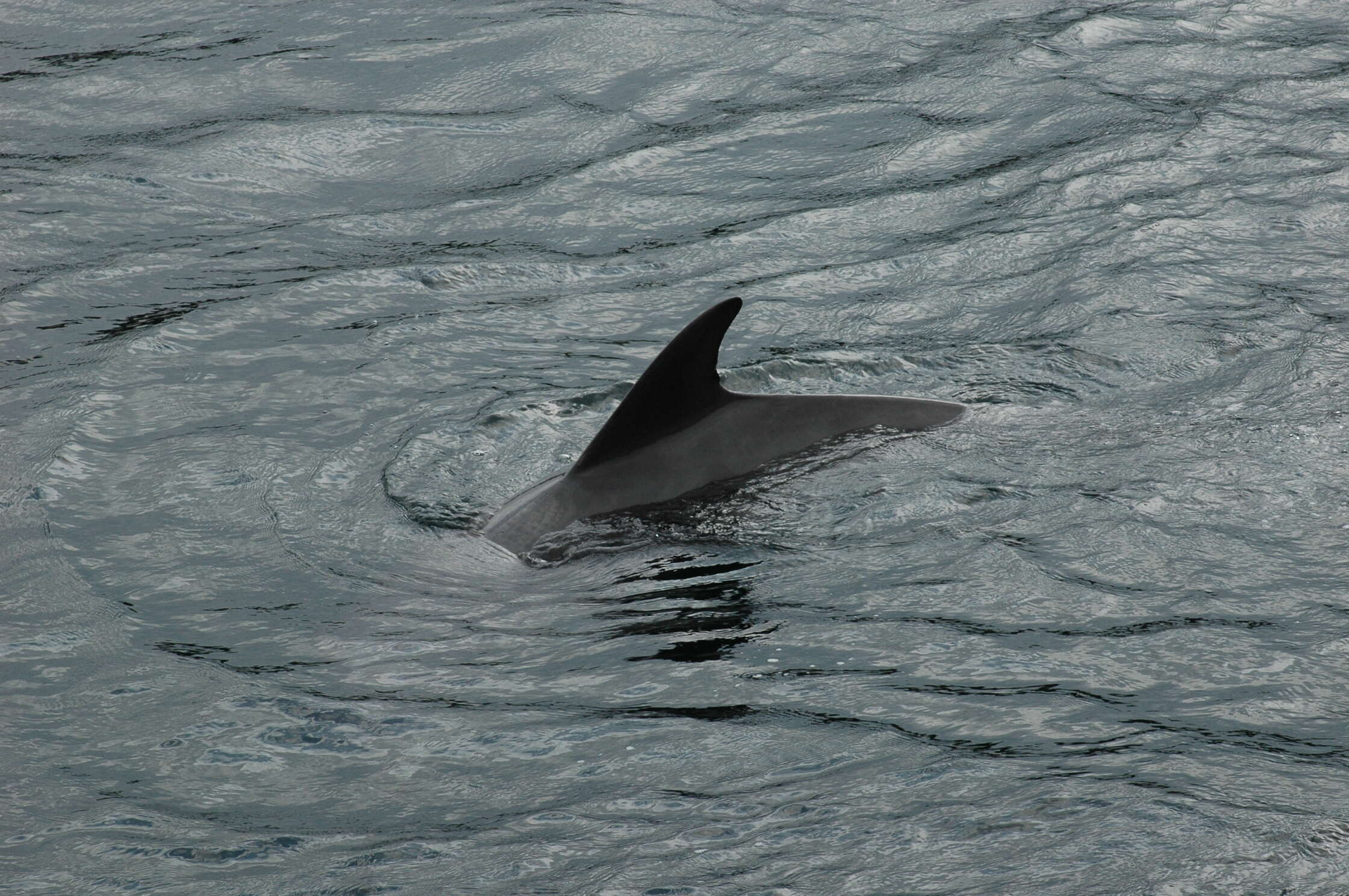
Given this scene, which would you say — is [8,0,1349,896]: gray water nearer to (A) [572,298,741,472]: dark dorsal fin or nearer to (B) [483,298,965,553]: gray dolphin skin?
(B) [483,298,965,553]: gray dolphin skin

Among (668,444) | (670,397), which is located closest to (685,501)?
(668,444)

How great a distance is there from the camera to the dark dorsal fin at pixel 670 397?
5.79 metres

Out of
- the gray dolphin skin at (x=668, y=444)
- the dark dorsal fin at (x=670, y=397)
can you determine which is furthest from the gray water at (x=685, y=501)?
the dark dorsal fin at (x=670, y=397)

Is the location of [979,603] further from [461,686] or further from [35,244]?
[35,244]

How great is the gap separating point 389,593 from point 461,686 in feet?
2.56

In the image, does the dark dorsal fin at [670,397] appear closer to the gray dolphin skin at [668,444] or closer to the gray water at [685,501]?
the gray dolphin skin at [668,444]

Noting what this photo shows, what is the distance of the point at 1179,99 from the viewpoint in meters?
11.8

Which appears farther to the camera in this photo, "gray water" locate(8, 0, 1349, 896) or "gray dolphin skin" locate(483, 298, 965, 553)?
"gray dolphin skin" locate(483, 298, 965, 553)

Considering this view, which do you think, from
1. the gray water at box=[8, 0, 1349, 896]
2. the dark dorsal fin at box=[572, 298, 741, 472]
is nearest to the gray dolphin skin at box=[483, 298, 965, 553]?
the dark dorsal fin at box=[572, 298, 741, 472]

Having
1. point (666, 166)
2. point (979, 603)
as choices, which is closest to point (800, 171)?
point (666, 166)

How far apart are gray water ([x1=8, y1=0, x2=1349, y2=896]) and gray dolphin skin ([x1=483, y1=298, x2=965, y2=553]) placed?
14 cm

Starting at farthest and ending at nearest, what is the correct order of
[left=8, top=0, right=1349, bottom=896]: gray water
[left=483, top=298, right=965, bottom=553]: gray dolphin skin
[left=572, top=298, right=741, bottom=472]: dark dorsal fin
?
1. [left=483, top=298, right=965, bottom=553]: gray dolphin skin
2. [left=572, top=298, right=741, bottom=472]: dark dorsal fin
3. [left=8, top=0, right=1349, bottom=896]: gray water

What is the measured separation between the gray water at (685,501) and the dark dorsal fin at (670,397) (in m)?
0.38

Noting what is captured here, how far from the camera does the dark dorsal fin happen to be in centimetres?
579
